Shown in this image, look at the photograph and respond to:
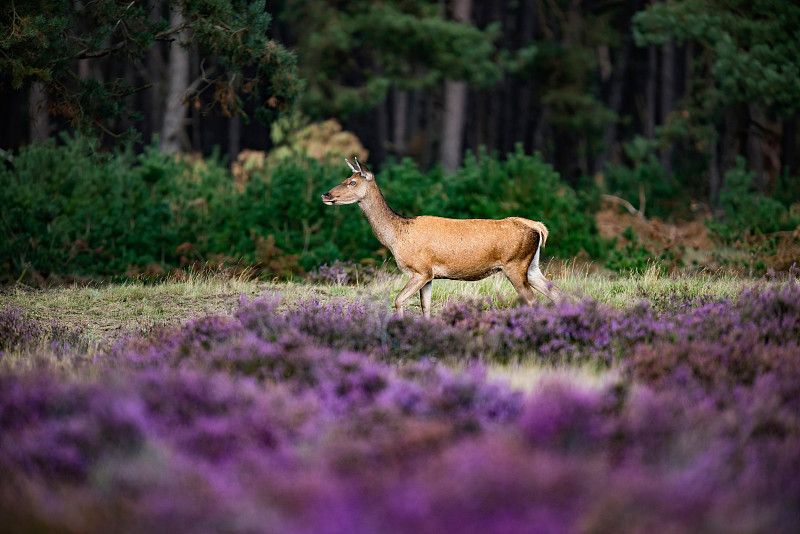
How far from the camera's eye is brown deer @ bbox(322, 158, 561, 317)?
829 centimetres

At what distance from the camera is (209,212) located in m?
13.5

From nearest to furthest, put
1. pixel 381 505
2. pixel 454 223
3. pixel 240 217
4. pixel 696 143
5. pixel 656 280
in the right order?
1. pixel 381 505
2. pixel 454 223
3. pixel 656 280
4. pixel 240 217
5. pixel 696 143

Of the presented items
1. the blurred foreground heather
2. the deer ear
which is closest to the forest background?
the deer ear

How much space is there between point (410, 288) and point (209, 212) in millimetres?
6114

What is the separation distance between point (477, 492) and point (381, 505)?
400mm

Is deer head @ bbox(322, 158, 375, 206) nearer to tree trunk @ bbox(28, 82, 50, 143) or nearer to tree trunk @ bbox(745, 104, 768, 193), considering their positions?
tree trunk @ bbox(28, 82, 50, 143)

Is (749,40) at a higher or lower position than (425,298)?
higher

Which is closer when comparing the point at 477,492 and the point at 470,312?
the point at 477,492

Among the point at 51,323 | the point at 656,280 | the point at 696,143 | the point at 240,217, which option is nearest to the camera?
the point at 51,323

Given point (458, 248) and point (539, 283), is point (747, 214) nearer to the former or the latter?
point (539, 283)

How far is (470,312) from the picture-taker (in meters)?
7.91

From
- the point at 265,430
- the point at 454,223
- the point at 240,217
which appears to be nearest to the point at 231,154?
the point at 240,217

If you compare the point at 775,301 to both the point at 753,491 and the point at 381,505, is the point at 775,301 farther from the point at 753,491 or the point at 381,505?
the point at 381,505

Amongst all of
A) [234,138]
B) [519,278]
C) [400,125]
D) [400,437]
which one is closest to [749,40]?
Result: [519,278]
